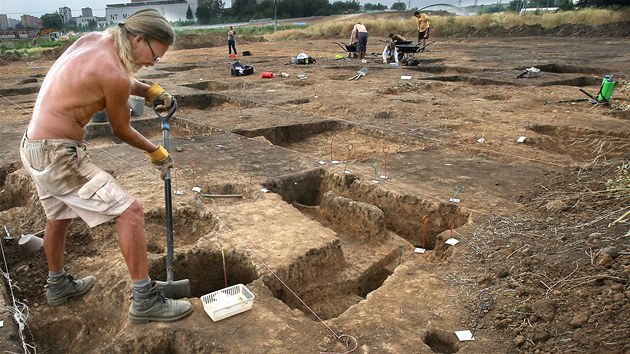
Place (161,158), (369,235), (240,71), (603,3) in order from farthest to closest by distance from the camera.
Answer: (603,3)
(240,71)
(369,235)
(161,158)

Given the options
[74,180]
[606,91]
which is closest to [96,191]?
[74,180]

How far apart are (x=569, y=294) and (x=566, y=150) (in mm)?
4489

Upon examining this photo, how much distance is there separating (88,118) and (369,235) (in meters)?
→ 2.81

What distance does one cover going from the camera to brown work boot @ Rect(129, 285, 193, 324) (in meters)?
2.79

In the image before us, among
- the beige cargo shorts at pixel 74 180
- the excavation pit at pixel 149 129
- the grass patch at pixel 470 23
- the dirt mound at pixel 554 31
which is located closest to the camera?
the beige cargo shorts at pixel 74 180

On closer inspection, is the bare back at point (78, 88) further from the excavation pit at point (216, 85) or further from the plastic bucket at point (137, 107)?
the excavation pit at point (216, 85)

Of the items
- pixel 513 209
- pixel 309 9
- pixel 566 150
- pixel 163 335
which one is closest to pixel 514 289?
pixel 513 209

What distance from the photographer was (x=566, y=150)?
22.3 ft

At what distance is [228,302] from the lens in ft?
9.50

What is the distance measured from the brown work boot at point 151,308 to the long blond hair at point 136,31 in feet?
4.18

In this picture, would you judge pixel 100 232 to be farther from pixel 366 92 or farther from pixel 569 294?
pixel 366 92

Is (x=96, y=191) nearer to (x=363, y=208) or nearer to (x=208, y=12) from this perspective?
(x=363, y=208)

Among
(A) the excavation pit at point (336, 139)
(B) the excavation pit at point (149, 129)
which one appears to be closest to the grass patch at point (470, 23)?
(A) the excavation pit at point (336, 139)

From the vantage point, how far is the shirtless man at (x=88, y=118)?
2.54 m
